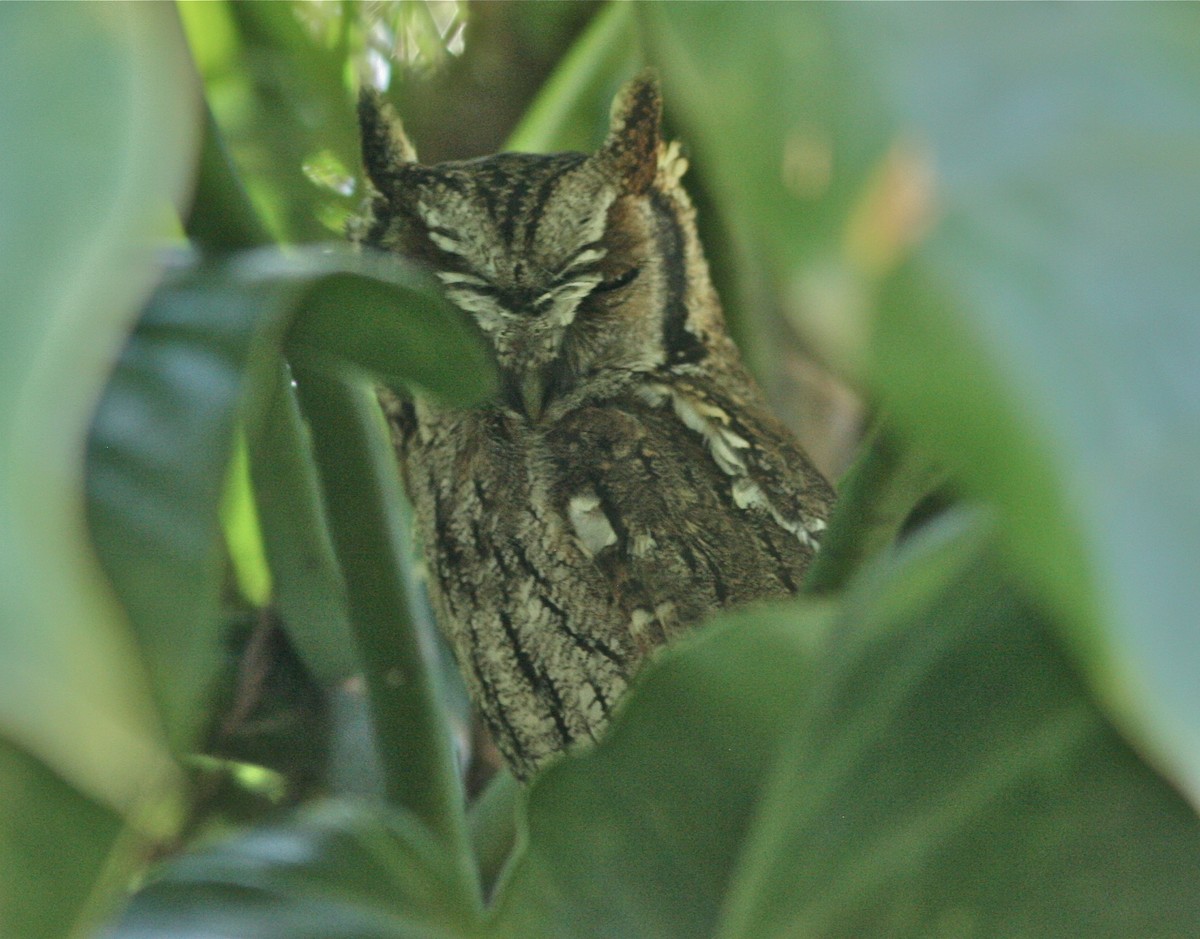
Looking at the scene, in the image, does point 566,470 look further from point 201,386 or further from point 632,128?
point 201,386

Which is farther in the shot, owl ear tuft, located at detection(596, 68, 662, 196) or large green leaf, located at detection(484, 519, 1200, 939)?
owl ear tuft, located at detection(596, 68, 662, 196)

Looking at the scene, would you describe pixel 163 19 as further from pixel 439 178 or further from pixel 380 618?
pixel 439 178

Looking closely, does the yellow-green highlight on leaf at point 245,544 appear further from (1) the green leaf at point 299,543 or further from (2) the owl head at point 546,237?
(2) the owl head at point 546,237

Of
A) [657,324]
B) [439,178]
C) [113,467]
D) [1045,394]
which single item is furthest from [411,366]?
[657,324]

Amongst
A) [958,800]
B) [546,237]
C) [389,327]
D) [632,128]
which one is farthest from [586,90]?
[958,800]

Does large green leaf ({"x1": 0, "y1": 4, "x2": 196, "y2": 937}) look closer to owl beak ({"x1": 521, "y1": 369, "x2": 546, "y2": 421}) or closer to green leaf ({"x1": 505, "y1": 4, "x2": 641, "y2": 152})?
owl beak ({"x1": 521, "y1": 369, "x2": 546, "y2": 421})

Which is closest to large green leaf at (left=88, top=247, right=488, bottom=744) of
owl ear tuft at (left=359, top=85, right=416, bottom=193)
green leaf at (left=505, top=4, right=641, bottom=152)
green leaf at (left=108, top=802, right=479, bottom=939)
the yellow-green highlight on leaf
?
green leaf at (left=108, top=802, right=479, bottom=939)

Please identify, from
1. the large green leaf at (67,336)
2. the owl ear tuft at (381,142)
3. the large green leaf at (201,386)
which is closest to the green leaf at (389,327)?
the large green leaf at (201,386)
